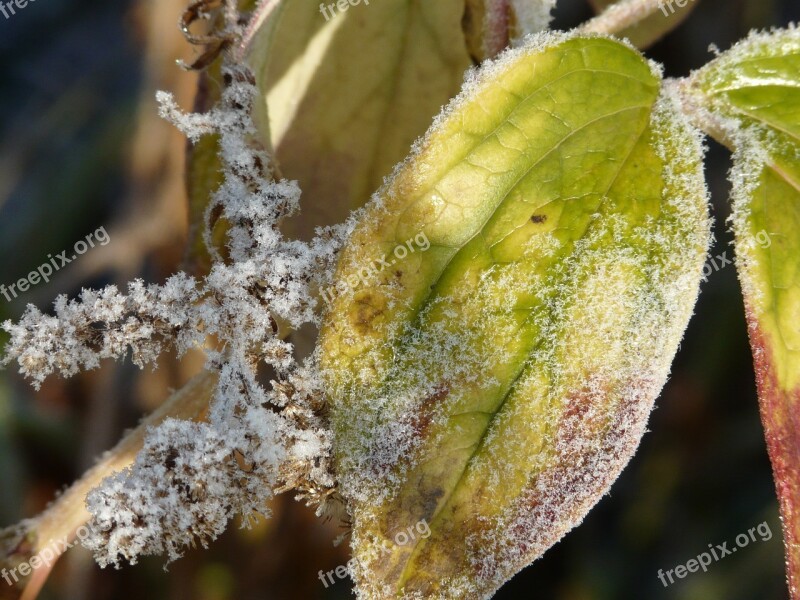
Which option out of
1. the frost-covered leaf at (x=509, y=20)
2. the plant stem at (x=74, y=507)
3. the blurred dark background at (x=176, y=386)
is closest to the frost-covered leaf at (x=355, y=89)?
the frost-covered leaf at (x=509, y=20)

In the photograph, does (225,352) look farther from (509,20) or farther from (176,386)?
(176,386)

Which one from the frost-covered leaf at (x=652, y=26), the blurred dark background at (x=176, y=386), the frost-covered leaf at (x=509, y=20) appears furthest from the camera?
the blurred dark background at (x=176, y=386)

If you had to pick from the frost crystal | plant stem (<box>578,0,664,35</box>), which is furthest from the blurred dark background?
the frost crystal

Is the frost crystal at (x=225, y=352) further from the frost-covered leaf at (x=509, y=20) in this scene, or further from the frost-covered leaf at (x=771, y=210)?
the frost-covered leaf at (x=771, y=210)

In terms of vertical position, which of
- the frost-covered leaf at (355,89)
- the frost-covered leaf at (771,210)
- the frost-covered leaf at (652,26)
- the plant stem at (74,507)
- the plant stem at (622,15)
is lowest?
the frost-covered leaf at (771,210)

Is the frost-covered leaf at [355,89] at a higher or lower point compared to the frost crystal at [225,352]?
higher

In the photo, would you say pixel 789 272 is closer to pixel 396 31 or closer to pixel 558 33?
pixel 558 33

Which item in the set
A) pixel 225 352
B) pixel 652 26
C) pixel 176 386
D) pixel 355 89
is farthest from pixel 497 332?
pixel 176 386
